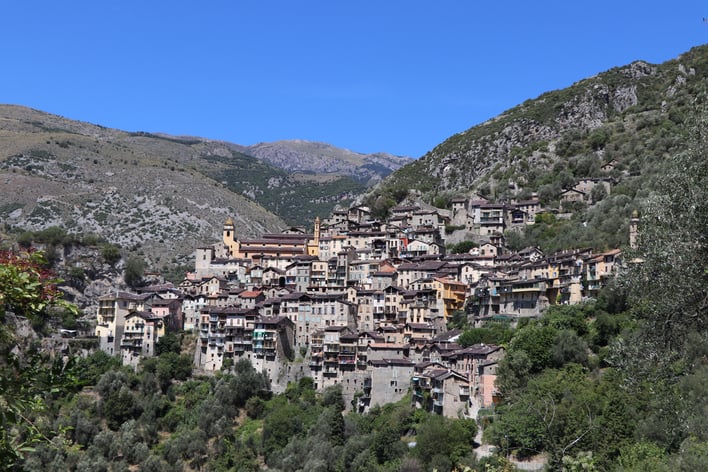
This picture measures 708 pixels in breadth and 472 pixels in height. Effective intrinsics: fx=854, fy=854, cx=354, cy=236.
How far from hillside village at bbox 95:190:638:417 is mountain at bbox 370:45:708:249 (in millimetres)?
8514

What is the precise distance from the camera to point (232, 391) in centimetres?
6744

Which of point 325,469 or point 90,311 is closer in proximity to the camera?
point 325,469

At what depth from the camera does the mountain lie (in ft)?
309

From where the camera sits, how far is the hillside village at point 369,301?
205 feet

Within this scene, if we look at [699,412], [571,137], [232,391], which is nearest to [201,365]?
[232,391]

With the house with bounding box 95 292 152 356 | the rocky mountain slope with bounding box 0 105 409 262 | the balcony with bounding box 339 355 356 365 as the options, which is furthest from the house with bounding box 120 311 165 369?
the rocky mountain slope with bounding box 0 105 409 262

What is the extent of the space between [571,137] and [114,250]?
6048cm

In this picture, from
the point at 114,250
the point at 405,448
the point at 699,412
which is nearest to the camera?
the point at 699,412

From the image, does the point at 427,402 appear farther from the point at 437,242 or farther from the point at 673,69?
the point at 673,69

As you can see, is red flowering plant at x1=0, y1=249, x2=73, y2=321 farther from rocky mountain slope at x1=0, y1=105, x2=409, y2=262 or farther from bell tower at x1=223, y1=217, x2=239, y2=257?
rocky mountain slope at x1=0, y1=105, x2=409, y2=262

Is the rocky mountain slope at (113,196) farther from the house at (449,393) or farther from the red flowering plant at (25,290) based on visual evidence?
the red flowering plant at (25,290)

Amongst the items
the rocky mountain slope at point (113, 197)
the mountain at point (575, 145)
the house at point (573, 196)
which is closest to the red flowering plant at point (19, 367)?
the mountain at point (575, 145)

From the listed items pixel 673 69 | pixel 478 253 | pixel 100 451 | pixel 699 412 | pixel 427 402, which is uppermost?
pixel 673 69

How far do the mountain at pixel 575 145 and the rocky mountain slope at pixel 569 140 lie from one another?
0.50 ft
